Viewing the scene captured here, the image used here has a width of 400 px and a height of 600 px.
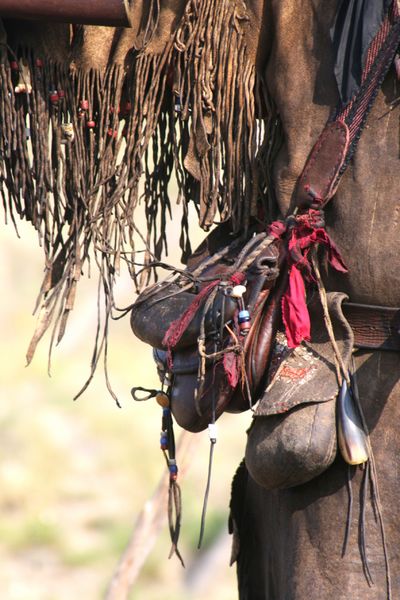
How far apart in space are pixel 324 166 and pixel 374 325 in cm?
35

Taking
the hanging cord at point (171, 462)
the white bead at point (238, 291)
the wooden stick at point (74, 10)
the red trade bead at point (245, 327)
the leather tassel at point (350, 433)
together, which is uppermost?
the wooden stick at point (74, 10)

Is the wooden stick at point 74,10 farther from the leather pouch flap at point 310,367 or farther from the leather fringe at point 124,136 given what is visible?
the leather pouch flap at point 310,367

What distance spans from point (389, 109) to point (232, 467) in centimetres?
681

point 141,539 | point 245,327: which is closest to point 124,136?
point 245,327

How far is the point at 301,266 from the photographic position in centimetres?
247

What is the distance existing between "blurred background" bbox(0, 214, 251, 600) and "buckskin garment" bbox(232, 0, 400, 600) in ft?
11.5

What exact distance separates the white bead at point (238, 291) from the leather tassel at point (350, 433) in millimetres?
293

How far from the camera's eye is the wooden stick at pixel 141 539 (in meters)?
4.79

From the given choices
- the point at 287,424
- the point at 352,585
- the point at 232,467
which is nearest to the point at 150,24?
the point at 287,424

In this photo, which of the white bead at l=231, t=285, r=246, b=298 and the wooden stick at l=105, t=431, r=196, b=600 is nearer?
the white bead at l=231, t=285, r=246, b=298

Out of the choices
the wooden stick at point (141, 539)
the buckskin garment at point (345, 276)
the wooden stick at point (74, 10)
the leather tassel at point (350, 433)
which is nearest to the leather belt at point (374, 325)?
the buckskin garment at point (345, 276)

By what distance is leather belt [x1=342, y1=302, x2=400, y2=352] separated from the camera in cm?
239

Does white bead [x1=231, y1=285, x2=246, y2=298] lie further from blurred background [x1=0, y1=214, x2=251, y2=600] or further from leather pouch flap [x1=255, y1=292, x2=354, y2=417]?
blurred background [x1=0, y1=214, x2=251, y2=600]

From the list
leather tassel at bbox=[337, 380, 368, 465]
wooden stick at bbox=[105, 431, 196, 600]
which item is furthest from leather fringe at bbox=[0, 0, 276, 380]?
wooden stick at bbox=[105, 431, 196, 600]
